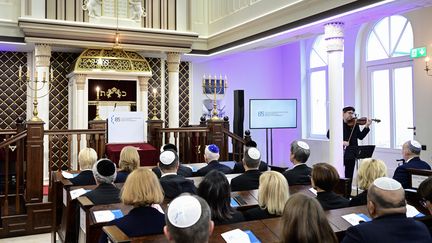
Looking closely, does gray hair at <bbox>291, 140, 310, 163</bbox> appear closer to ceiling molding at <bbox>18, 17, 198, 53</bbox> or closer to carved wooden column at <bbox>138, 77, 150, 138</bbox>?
carved wooden column at <bbox>138, 77, 150, 138</bbox>

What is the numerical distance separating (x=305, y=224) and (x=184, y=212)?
506 mm

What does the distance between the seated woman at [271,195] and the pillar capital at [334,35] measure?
4.33m

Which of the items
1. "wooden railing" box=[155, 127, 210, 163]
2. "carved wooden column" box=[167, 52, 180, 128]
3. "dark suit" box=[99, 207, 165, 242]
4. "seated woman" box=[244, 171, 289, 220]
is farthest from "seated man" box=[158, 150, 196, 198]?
"carved wooden column" box=[167, 52, 180, 128]

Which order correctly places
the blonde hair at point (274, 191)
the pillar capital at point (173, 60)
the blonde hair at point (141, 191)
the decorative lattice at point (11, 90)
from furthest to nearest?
the pillar capital at point (173, 60)
the decorative lattice at point (11, 90)
the blonde hair at point (274, 191)
the blonde hair at point (141, 191)

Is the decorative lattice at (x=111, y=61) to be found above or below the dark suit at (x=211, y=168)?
above

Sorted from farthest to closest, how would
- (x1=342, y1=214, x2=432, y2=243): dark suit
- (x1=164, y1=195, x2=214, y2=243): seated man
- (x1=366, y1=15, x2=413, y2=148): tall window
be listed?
(x1=366, y1=15, x2=413, y2=148): tall window < (x1=342, y1=214, x2=432, y2=243): dark suit < (x1=164, y1=195, x2=214, y2=243): seated man

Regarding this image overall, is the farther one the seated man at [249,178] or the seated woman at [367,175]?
the seated man at [249,178]

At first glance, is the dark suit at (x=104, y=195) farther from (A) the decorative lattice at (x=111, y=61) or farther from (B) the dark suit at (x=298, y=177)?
(A) the decorative lattice at (x=111, y=61)

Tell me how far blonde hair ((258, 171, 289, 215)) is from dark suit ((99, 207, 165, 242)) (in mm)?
770

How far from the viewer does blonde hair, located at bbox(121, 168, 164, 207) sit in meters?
→ 2.58

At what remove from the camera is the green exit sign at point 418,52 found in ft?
24.7

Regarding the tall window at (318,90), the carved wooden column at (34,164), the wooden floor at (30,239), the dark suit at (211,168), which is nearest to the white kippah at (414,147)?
the dark suit at (211,168)

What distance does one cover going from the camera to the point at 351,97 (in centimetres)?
928

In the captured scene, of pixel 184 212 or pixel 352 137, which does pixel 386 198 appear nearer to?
pixel 184 212
